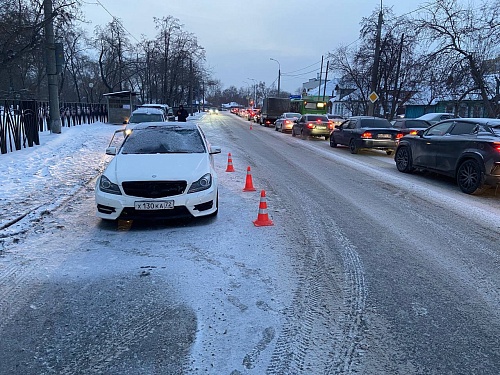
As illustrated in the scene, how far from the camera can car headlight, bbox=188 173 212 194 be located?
18.5ft

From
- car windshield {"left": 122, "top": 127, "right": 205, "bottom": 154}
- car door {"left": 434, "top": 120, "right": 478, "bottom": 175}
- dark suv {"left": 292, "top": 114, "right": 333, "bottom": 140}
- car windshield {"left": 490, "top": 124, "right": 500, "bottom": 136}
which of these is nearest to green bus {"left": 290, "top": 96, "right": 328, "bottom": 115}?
dark suv {"left": 292, "top": 114, "right": 333, "bottom": 140}

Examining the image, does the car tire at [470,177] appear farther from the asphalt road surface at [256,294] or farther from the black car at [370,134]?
the black car at [370,134]

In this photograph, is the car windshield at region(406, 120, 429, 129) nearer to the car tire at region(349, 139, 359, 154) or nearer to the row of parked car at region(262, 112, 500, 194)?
the car tire at region(349, 139, 359, 154)

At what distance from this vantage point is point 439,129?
392 inches

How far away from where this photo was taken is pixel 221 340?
2973mm

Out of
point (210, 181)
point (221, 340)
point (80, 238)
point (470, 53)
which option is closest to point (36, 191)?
point (80, 238)

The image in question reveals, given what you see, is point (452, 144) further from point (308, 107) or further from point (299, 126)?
point (308, 107)

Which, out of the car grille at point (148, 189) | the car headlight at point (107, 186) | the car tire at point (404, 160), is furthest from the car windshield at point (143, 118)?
the car grille at point (148, 189)

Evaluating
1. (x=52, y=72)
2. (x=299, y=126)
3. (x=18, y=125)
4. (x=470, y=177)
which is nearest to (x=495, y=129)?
(x=470, y=177)

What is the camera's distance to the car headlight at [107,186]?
553 centimetres

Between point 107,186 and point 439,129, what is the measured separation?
8.21 metres

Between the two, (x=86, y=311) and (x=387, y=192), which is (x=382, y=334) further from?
(x=387, y=192)

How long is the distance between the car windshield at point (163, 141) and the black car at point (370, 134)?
9645 millimetres

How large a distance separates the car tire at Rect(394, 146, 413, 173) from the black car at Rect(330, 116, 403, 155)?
3741 millimetres
